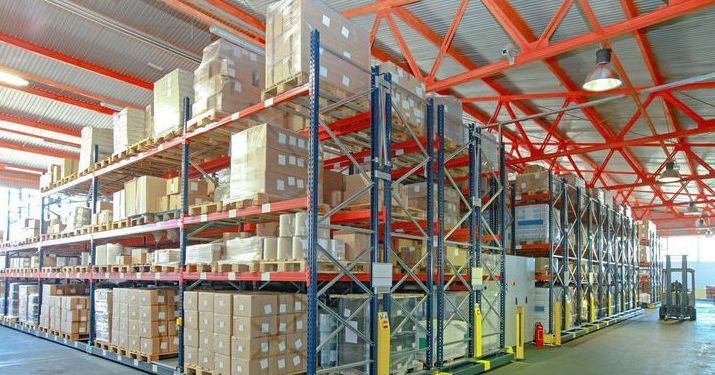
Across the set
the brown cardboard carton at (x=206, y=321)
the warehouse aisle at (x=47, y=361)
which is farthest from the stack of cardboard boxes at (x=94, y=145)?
the brown cardboard carton at (x=206, y=321)

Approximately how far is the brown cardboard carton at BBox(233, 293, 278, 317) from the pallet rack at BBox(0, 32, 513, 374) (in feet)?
0.89

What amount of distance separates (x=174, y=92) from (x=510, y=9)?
5.82m

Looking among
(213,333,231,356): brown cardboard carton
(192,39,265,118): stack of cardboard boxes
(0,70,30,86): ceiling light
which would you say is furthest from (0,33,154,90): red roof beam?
(213,333,231,356): brown cardboard carton

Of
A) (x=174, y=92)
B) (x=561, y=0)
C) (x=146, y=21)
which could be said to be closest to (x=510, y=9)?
(x=561, y=0)

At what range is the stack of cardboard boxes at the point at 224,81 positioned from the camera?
735 centimetres

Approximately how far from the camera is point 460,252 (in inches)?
366

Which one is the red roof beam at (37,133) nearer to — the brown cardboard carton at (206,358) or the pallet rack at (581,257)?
the brown cardboard carton at (206,358)

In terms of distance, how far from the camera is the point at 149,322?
8.42m

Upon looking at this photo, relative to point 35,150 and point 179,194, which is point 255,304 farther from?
point 35,150

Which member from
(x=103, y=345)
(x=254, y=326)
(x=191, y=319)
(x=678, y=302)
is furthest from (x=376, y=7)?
(x=678, y=302)

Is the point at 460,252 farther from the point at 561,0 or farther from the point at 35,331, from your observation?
the point at 35,331

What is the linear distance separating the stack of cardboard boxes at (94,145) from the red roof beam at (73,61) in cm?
176

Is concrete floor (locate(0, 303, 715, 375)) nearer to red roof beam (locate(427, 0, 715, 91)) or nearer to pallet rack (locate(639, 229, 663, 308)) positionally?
red roof beam (locate(427, 0, 715, 91))

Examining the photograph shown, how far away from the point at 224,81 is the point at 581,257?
10606mm
